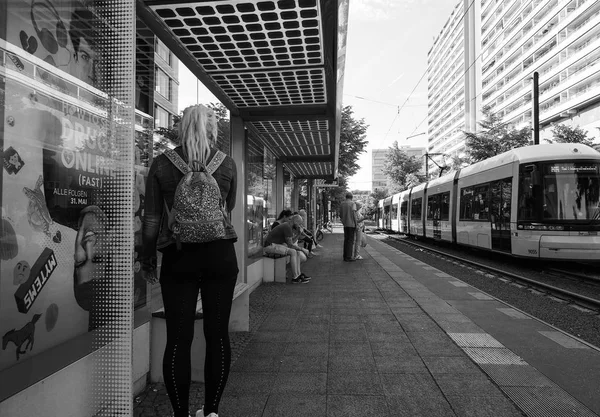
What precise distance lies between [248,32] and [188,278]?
8.32 ft

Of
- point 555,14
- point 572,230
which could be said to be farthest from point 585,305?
point 555,14

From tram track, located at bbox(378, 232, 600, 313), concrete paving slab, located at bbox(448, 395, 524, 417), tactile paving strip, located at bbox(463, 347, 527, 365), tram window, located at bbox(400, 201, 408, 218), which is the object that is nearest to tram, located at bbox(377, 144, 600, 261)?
tram track, located at bbox(378, 232, 600, 313)

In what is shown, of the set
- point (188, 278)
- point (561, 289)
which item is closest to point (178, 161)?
point (188, 278)

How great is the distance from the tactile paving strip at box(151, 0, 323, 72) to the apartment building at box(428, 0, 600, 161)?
70.7 feet

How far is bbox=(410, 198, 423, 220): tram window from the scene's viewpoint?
21.7 meters

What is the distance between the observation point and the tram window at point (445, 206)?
1662 centimetres

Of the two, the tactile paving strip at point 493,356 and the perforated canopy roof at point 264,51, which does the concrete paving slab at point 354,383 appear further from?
the perforated canopy roof at point 264,51

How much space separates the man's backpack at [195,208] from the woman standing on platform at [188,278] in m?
0.04

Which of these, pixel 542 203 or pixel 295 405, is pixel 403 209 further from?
pixel 295 405

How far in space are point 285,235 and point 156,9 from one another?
18.3 feet

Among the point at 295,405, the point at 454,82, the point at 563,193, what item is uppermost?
the point at 454,82

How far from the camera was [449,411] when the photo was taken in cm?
283

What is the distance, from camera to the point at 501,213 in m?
11.4

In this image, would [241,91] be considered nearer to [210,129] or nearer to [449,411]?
[210,129]
